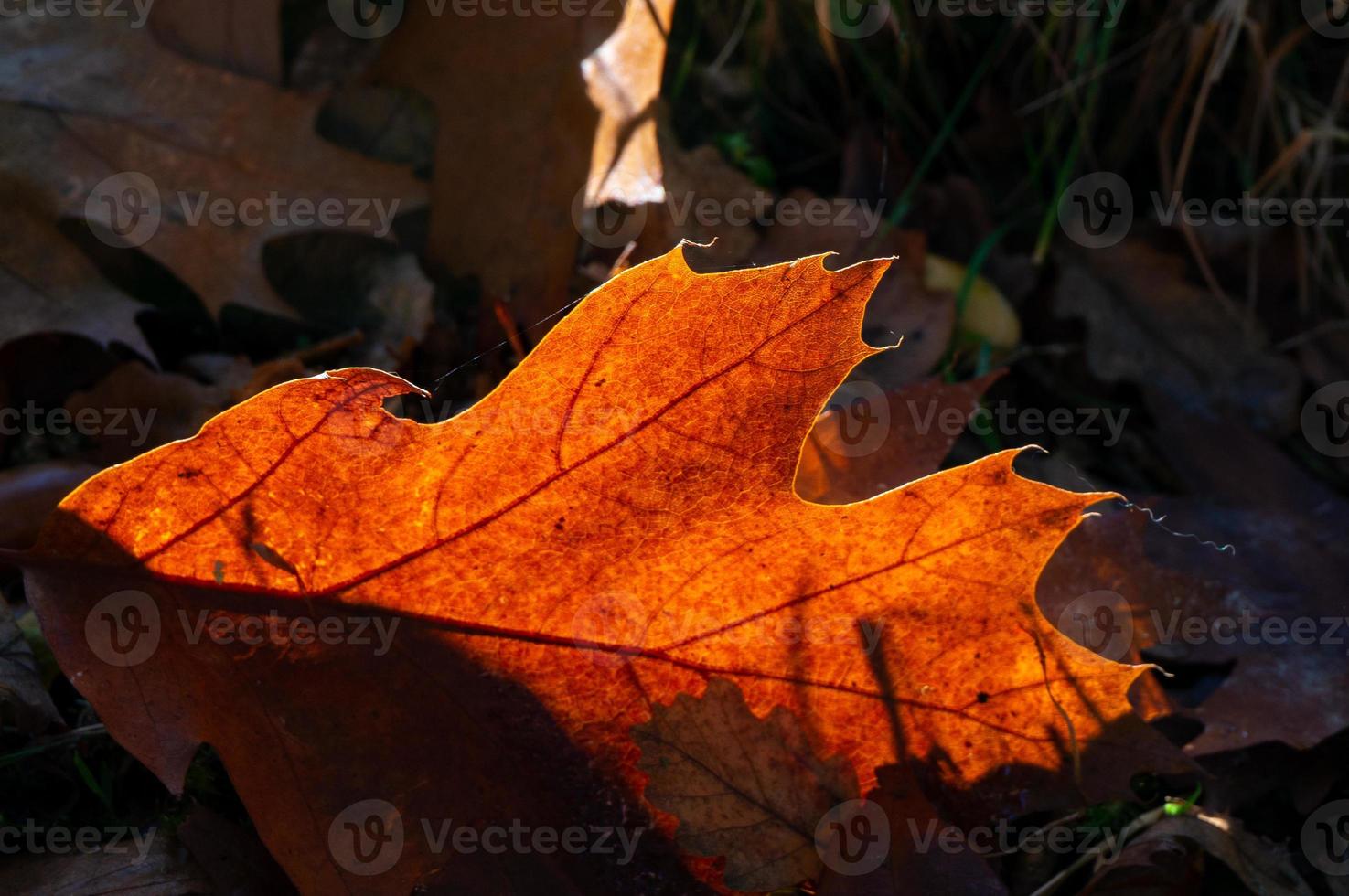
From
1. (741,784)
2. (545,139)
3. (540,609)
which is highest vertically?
(545,139)

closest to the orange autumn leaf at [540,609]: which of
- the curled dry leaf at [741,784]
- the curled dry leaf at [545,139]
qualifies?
the curled dry leaf at [741,784]

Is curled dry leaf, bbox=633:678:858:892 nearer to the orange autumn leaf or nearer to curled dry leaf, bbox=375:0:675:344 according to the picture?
the orange autumn leaf

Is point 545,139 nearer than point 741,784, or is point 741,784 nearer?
point 741,784

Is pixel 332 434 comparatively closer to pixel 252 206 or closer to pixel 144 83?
pixel 252 206

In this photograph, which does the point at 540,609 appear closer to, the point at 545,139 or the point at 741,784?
the point at 741,784

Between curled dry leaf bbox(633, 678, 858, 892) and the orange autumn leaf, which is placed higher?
the orange autumn leaf

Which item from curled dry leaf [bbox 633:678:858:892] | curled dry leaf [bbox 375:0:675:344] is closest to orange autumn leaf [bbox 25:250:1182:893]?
curled dry leaf [bbox 633:678:858:892]

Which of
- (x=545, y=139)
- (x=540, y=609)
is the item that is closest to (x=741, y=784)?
(x=540, y=609)

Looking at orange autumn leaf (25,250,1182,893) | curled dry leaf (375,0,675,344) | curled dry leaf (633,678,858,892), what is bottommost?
curled dry leaf (633,678,858,892)
